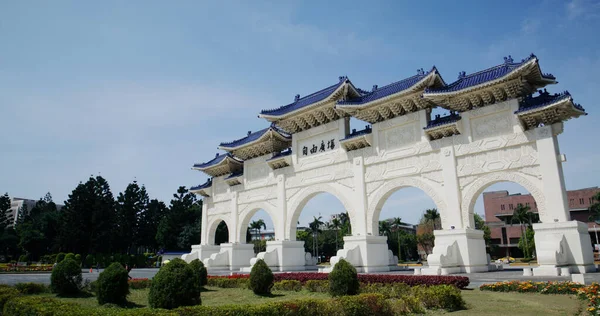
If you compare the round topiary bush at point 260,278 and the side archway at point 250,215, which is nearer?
the round topiary bush at point 260,278

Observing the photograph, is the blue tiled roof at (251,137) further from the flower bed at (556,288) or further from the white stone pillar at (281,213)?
the flower bed at (556,288)

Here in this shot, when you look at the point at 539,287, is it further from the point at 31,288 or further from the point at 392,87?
the point at 31,288

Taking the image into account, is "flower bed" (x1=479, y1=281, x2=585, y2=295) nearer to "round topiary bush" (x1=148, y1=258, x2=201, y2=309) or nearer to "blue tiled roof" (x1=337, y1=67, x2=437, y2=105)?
"round topiary bush" (x1=148, y1=258, x2=201, y2=309)

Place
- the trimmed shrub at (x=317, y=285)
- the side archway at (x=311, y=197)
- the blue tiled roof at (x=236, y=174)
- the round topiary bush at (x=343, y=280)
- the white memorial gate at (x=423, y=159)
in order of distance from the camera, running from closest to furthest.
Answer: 1. the round topiary bush at (x=343, y=280)
2. the trimmed shrub at (x=317, y=285)
3. the white memorial gate at (x=423, y=159)
4. the side archway at (x=311, y=197)
5. the blue tiled roof at (x=236, y=174)

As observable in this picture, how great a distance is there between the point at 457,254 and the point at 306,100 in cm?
1139

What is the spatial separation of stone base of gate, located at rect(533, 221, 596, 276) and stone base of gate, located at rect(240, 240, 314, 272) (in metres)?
12.2

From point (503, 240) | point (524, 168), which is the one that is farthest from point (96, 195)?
point (503, 240)

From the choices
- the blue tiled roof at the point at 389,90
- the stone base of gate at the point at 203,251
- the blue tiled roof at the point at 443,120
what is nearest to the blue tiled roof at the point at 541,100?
the blue tiled roof at the point at 443,120

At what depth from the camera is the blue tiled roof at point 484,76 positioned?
15.6 meters

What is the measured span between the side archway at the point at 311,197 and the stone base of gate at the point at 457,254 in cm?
444

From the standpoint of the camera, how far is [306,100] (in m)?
22.9

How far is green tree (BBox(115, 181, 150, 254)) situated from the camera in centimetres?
4631

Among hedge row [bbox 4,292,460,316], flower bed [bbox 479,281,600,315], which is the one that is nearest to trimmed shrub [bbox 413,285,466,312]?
hedge row [bbox 4,292,460,316]

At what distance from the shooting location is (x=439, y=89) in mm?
17297
